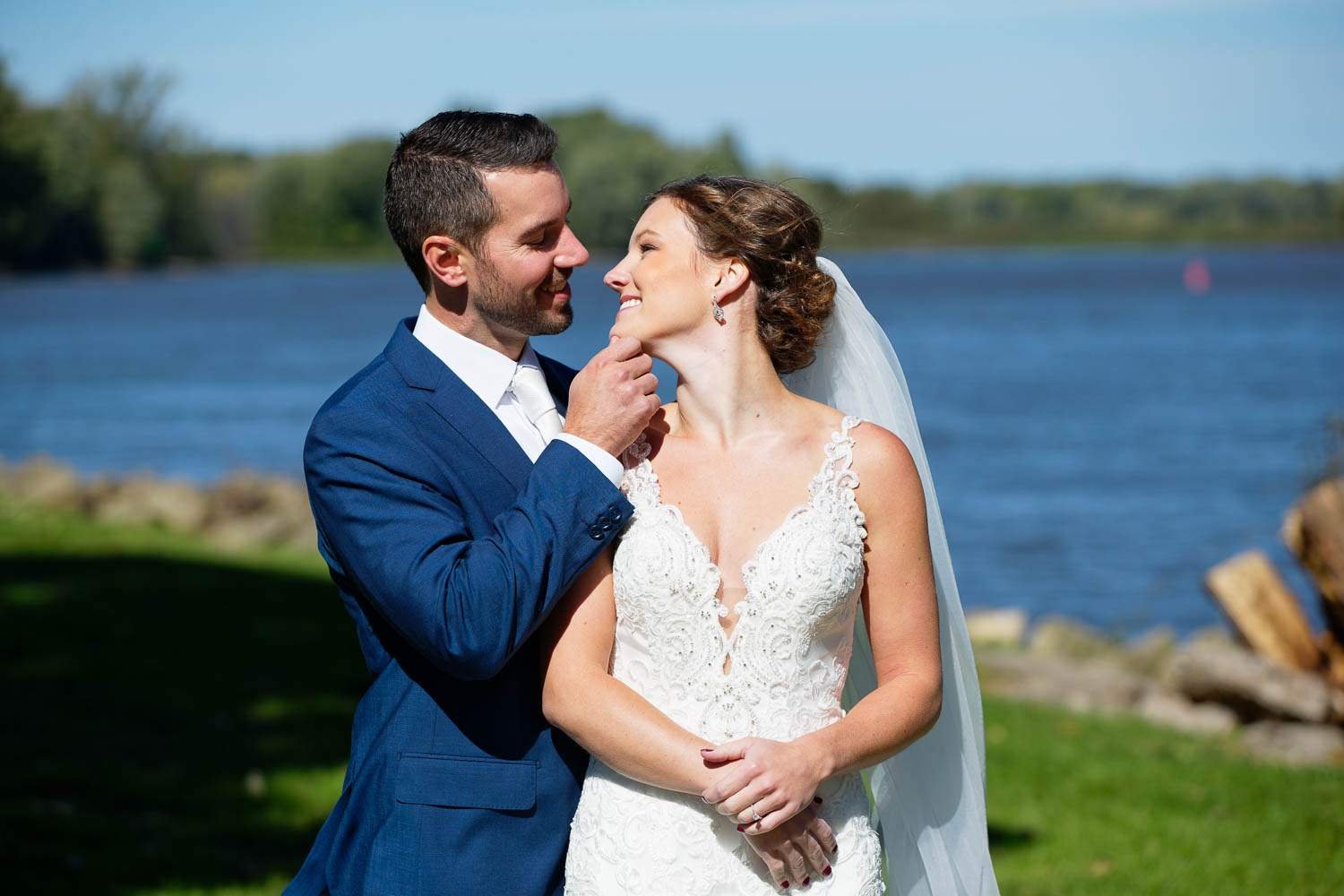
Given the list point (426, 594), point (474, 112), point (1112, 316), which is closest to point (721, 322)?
point (474, 112)

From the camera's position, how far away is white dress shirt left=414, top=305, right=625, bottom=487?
11.3ft

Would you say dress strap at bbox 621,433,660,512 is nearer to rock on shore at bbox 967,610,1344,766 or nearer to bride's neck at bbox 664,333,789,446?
bride's neck at bbox 664,333,789,446

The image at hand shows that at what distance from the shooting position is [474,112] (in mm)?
3463

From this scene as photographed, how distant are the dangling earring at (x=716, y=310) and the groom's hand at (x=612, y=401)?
11.1 inches

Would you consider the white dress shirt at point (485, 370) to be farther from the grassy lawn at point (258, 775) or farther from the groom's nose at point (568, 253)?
the grassy lawn at point (258, 775)

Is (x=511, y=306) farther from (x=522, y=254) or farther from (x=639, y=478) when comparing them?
(x=639, y=478)

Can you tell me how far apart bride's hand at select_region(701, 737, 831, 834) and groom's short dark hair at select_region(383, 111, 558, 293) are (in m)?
1.36

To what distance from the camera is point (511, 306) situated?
3438 mm

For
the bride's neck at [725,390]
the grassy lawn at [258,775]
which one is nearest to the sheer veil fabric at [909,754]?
the bride's neck at [725,390]

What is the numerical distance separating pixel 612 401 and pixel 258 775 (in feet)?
16.3

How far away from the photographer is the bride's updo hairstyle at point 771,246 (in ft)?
11.2

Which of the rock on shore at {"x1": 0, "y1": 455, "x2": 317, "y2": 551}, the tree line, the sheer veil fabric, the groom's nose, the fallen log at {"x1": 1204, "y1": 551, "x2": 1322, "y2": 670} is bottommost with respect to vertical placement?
the tree line

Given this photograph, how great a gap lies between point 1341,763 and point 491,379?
741 centimetres

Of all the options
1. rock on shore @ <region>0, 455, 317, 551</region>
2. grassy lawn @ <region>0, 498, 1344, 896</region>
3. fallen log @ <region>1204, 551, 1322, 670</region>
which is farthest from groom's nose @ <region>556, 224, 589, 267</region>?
rock on shore @ <region>0, 455, 317, 551</region>
